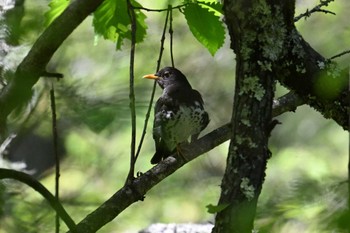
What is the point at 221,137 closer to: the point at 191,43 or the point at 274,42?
the point at 274,42

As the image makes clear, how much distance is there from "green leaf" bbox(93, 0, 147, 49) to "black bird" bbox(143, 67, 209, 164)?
4.55ft

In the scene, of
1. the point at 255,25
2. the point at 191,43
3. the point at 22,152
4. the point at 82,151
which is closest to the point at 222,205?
the point at 255,25

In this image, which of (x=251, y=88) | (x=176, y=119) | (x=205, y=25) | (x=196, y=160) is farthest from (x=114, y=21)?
(x=196, y=160)

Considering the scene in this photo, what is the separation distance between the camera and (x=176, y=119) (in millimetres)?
4137

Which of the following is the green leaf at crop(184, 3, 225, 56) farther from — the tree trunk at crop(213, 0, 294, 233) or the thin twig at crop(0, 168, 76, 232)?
the thin twig at crop(0, 168, 76, 232)

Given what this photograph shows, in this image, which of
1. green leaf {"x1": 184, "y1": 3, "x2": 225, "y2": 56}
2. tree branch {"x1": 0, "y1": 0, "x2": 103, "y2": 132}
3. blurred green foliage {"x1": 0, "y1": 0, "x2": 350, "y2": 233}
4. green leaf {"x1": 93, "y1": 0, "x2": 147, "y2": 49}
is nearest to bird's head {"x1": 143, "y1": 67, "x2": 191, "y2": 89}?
blurred green foliage {"x1": 0, "y1": 0, "x2": 350, "y2": 233}

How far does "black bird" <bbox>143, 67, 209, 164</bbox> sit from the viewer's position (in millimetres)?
4105

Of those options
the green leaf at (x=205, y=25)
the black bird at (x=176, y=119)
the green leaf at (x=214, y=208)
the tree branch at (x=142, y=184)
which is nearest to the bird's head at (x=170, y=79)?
the black bird at (x=176, y=119)

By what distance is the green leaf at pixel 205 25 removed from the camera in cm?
232

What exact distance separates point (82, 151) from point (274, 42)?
5.19 meters

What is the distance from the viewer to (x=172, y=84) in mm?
4453

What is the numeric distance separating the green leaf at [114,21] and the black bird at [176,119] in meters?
1.39

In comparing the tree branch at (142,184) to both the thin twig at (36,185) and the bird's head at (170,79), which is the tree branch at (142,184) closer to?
the thin twig at (36,185)

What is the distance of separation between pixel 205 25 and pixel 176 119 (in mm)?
1791
